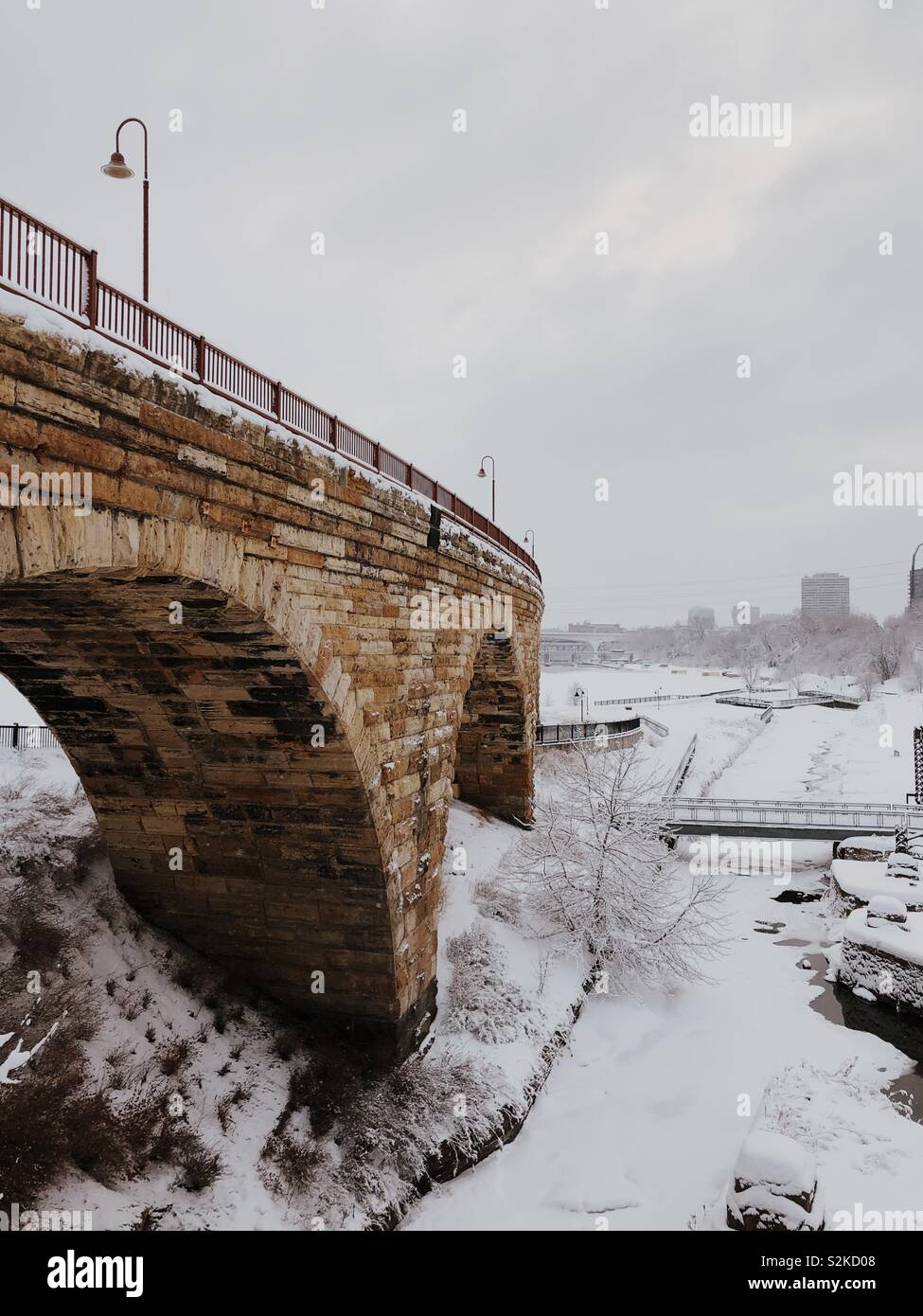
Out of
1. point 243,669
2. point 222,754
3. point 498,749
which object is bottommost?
point 498,749

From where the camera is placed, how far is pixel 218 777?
9562 millimetres

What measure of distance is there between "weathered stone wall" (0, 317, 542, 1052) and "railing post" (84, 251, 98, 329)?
41 centimetres

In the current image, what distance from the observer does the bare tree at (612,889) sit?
15039 mm

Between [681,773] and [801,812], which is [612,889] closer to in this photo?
[801,812]

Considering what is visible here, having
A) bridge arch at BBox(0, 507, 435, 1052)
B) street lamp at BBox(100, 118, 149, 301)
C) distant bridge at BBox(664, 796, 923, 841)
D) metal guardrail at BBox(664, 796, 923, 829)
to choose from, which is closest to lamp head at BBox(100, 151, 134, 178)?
street lamp at BBox(100, 118, 149, 301)

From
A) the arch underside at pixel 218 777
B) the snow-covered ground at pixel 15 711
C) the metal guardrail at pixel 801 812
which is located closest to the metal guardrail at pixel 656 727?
the metal guardrail at pixel 801 812

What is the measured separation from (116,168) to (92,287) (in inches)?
69.6

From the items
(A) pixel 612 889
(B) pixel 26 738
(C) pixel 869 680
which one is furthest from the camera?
(C) pixel 869 680

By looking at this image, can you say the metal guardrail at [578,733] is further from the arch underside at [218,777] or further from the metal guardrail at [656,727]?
the arch underside at [218,777]

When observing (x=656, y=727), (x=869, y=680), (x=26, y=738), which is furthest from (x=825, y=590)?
(x=26, y=738)

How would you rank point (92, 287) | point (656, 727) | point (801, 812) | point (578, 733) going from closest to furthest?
point (92, 287) → point (801, 812) → point (578, 733) → point (656, 727)

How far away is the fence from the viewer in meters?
17.2

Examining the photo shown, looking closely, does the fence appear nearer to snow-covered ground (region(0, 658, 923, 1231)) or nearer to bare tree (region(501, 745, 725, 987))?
snow-covered ground (region(0, 658, 923, 1231))
